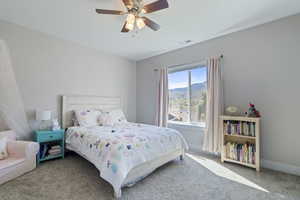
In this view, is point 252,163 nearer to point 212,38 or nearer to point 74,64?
point 212,38

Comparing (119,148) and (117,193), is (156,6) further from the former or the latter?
(117,193)

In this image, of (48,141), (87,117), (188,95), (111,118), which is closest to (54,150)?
(48,141)

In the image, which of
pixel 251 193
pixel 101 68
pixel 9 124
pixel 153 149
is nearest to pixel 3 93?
pixel 9 124

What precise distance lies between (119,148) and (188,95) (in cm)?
251

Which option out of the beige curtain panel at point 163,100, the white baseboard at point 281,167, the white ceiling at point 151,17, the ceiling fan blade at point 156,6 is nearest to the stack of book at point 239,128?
the white baseboard at point 281,167

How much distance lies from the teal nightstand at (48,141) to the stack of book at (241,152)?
3.36 meters

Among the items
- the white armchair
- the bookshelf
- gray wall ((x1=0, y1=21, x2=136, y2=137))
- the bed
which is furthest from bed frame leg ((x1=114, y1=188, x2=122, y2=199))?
gray wall ((x1=0, y1=21, x2=136, y2=137))

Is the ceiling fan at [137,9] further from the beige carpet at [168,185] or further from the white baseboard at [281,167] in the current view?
Answer: the white baseboard at [281,167]

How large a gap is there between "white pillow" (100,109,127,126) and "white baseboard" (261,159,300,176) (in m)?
3.08

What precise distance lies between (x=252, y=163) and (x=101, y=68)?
13.3 feet

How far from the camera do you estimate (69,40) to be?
3373mm

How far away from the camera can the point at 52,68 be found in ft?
10.4

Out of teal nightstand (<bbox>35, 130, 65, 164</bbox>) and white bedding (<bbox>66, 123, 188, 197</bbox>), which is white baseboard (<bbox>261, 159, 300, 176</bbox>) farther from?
teal nightstand (<bbox>35, 130, 65, 164</bbox>)

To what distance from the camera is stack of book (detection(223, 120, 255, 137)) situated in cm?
259
